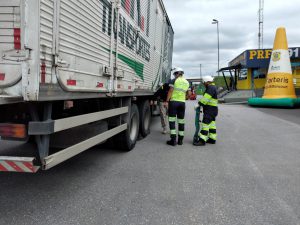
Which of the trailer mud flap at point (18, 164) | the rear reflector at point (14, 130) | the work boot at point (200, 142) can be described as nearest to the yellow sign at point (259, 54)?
the work boot at point (200, 142)

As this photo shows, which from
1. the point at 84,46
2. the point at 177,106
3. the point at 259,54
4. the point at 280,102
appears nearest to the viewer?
the point at 84,46

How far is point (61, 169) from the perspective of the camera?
4.32 meters

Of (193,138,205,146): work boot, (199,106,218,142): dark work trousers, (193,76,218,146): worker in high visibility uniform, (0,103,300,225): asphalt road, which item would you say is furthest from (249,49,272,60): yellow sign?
(0,103,300,225): asphalt road

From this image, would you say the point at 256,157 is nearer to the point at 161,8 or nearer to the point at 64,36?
the point at 64,36

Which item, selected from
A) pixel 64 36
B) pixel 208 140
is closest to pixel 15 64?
pixel 64 36

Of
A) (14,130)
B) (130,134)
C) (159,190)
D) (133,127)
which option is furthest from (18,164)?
(133,127)

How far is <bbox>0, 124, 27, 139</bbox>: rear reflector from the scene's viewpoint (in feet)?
8.94

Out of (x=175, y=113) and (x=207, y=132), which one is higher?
(x=175, y=113)

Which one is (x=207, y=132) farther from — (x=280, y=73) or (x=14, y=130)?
(x=280, y=73)

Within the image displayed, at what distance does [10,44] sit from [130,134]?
11.6 ft

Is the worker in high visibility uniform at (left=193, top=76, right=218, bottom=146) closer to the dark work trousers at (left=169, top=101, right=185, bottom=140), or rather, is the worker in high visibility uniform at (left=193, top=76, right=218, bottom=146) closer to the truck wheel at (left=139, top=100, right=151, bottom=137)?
the dark work trousers at (left=169, top=101, right=185, bottom=140)

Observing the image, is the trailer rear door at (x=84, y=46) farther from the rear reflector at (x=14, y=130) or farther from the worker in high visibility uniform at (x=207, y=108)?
the worker in high visibility uniform at (x=207, y=108)

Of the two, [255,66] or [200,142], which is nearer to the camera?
[200,142]

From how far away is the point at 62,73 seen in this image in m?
2.75
